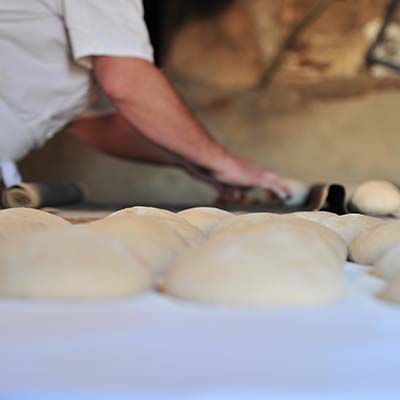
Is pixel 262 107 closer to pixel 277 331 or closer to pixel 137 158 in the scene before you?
pixel 137 158

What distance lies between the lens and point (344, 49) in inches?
117

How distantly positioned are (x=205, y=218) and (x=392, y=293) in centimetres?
39

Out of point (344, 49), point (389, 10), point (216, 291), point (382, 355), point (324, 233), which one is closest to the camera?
point (382, 355)

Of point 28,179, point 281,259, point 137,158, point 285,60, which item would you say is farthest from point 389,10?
point 281,259

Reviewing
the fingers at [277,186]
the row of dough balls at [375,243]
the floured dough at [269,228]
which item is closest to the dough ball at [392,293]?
the row of dough balls at [375,243]

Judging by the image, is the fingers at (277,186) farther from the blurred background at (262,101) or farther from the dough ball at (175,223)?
the blurred background at (262,101)

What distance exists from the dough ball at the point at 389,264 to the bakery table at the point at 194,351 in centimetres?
11

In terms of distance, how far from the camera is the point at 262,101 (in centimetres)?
306

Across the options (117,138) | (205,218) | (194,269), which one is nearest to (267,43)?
(117,138)

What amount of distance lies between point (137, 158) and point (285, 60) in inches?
47.4

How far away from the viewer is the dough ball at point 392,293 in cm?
49

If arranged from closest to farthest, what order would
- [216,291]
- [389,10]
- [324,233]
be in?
[216,291], [324,233], [389,10]

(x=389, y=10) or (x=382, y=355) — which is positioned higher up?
(x=382, y=355)

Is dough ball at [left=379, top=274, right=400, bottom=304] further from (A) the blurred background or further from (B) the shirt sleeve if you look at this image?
(A) the blurred background
